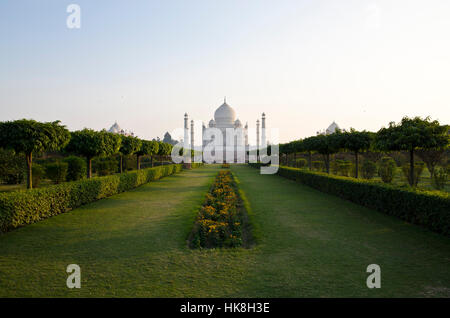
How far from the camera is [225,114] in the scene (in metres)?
79.1

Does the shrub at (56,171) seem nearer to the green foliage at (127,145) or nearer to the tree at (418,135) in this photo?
the green foliage at (127,145)

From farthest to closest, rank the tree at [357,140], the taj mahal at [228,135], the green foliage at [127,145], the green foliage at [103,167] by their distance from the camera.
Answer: the taj mahal at [228,135], the green foliage at [103,167], the green foliage at [127,145], the tree at [357,140]

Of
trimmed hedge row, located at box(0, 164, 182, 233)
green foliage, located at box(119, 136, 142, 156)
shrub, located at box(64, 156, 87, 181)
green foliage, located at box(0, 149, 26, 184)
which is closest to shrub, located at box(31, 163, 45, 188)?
green foliage, located at box(0, 149, 26, 184)

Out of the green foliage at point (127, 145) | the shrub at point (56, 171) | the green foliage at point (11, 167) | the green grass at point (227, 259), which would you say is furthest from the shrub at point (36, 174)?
the green grass at point (227, 259)

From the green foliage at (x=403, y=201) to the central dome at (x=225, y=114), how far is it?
67627 mm

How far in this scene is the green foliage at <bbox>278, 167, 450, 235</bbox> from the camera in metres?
6.43

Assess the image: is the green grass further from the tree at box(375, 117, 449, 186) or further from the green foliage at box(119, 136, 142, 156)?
the green foliage at box(119, 136, 142, 156)

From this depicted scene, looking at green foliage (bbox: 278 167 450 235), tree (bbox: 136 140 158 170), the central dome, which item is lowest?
green foliage (bbox: 278 167 450 235)

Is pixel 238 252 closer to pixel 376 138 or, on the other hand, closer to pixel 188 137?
pixel 376 138

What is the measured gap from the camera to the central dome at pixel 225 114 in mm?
79125

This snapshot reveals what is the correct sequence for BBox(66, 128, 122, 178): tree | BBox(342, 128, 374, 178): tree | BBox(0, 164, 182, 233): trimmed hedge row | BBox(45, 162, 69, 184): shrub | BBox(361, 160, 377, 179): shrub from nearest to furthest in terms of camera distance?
BBox(0, 164, 182, 233): trimmed hedge row → BBox(66, 128, 122, 178): tree → BBox(342, 128, 374, 178): tree → BBox(45, 162, 69, 184): shrub → BBox(361, 160, 377, 179): shrub

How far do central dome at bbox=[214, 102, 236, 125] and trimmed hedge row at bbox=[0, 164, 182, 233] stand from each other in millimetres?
66188
